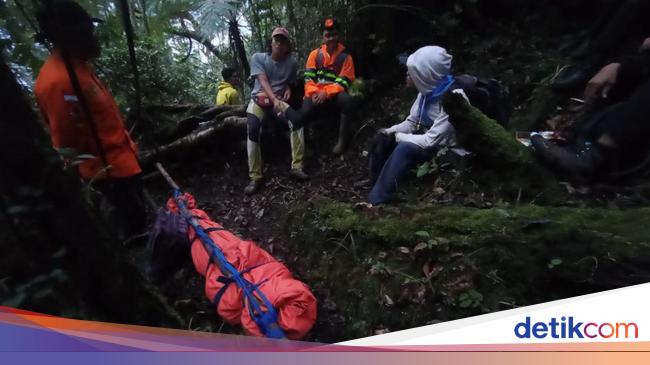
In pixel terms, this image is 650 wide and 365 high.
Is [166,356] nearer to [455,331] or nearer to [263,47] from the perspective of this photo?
[455,331]

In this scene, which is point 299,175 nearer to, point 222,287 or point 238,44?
point 222,287

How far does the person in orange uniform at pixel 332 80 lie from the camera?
198 inches

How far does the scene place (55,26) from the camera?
194 cm

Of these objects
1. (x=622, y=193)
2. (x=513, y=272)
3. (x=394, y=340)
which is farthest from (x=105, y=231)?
(x=622, y=193)

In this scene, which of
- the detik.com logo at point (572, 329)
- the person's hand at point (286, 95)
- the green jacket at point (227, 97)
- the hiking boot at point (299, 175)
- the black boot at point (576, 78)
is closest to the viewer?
the detik.com logo at point (572, 329)

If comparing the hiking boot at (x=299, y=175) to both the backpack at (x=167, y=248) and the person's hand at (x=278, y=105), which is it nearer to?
the person's hand at (x=278, y=105)

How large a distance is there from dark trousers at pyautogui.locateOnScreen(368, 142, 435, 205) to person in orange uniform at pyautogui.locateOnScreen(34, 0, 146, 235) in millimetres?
1905

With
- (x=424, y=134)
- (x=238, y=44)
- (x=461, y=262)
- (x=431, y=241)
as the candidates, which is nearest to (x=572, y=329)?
(x=461, y=262)

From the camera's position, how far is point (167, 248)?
10.5 feet

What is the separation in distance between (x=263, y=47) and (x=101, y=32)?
14.4ft

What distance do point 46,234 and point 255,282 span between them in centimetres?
125

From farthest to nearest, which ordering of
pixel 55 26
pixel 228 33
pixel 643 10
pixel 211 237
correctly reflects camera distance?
pixel 228 33
pixel 643 10
pixel 211 237
pixel 55 26

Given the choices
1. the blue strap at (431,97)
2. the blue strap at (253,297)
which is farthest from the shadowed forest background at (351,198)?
the blue strap at (431,97)

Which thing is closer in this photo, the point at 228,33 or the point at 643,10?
the point at 643,10
